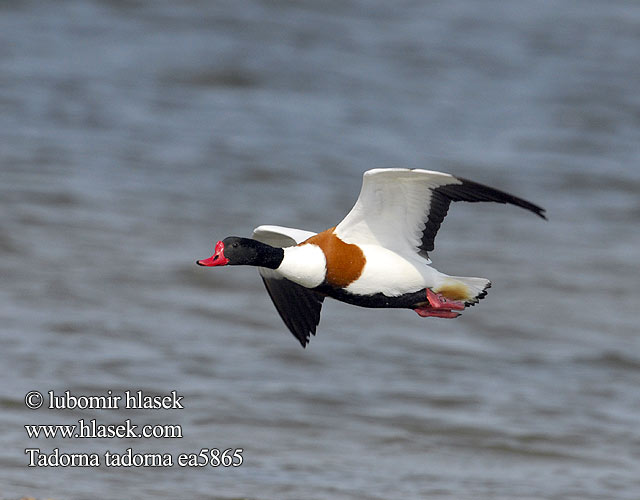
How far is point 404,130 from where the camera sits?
14.2 m

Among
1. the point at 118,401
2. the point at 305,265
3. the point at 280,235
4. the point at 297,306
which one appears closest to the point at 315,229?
the point at 118,401

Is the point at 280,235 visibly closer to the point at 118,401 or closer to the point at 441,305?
the point at 441,305

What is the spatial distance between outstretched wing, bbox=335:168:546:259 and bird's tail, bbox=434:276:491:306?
0.65 ft

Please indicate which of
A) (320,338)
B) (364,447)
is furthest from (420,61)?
(364,447)

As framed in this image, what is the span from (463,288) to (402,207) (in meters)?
0.47

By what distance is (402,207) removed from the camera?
503 cm

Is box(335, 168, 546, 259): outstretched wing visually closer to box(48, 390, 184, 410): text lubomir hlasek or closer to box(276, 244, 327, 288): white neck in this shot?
box(276, 244, 327, 288): white neck

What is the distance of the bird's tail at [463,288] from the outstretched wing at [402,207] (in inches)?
7.8

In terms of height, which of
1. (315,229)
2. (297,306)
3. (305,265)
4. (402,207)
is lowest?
(315,229)

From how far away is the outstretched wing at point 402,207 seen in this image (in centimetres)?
479

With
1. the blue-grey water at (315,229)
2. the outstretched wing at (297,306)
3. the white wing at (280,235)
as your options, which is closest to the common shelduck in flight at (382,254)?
the white wing at (280,235)

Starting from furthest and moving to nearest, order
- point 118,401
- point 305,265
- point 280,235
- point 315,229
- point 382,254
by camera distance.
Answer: point 315,229, point 118,401, point 280,235, point 382,254, point 305,265

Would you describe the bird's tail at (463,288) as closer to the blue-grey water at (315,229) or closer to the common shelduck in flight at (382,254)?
the common shelduck in flight at (382,254)

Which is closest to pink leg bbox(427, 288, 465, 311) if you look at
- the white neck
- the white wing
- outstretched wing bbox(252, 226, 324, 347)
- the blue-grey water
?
the white neck
